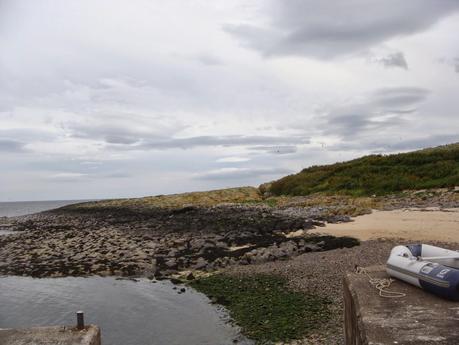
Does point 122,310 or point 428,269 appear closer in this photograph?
point 428,269

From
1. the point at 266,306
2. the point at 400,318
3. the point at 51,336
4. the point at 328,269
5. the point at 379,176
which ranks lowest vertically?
the point at 266,306

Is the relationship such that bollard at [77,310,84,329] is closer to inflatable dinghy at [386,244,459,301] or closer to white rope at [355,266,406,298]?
white rope at [355,266,406,298]

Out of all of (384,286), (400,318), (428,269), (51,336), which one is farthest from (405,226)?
(51,336)

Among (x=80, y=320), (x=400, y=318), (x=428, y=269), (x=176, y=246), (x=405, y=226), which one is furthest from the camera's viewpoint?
(x=176, y=246)

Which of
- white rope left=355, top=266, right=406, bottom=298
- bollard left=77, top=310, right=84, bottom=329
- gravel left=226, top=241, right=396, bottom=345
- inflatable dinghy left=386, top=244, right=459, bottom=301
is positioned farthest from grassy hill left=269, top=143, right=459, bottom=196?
bollard left=77, top=310, right=84, bottom=329

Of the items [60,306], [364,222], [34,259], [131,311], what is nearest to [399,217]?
[364,222]

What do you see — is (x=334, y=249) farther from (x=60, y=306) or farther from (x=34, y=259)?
(x=34, y=259)

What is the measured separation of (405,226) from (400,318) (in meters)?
14.0

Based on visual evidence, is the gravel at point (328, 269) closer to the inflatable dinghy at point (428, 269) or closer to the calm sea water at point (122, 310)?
the calm sea water at point (122, 310)

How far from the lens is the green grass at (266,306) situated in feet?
30.3

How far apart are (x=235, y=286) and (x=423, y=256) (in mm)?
6411

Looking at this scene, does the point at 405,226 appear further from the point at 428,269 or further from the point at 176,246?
the point at 428,269

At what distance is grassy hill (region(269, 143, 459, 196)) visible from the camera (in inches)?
1247

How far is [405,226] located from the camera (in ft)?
60.1
